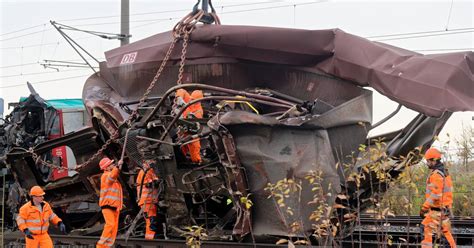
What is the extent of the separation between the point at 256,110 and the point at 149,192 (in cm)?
182

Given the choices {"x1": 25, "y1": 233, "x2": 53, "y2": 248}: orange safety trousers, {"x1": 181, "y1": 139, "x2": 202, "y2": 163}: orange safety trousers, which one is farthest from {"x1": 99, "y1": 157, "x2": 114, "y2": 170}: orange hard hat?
{"x1": 181, "y1": 139, "x2": 202, "y2": 163}: orange safety trousers

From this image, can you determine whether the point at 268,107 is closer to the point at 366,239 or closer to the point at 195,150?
the point at 195,150

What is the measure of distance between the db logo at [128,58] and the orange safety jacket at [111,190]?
151 centimetres

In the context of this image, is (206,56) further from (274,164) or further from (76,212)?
(76,212)

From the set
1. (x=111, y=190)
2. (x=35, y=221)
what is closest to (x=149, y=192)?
(x=111, y=190)

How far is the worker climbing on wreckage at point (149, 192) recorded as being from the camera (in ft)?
24.1

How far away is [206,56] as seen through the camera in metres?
7.39

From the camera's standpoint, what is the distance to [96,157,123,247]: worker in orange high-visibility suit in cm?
781

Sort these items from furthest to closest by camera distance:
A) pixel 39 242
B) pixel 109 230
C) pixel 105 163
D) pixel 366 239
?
pixel 366 239, pixel 39 242, pixel 109 230, pixel 105 163

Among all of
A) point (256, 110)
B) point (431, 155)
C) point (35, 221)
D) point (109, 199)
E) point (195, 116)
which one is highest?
point (256, 110)

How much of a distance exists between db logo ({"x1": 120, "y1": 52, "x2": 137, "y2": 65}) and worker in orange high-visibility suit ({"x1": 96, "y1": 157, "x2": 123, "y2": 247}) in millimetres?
1369

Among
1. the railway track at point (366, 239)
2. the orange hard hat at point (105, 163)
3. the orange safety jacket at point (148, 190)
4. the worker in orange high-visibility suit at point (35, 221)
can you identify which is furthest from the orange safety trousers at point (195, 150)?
the worker in orange high-visibility suit at point (35, 221)

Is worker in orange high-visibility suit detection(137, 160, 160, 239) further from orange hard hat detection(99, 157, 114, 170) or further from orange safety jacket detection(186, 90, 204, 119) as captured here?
orange safety jacket detection(186, 90, 204, 119)

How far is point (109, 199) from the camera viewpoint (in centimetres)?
789
